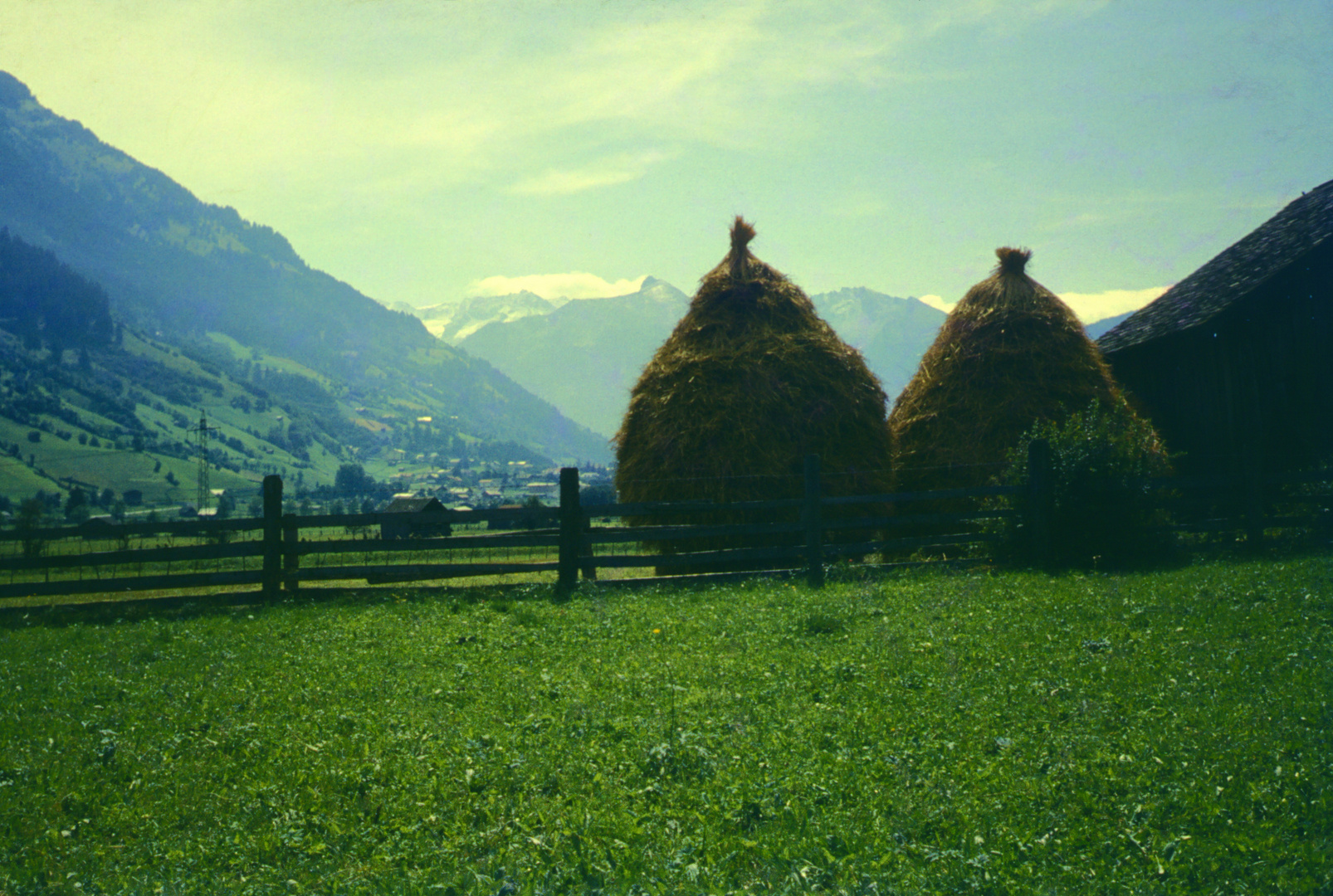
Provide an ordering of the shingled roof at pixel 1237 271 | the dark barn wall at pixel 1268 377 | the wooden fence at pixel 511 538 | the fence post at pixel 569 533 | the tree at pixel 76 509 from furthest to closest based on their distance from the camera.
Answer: the tree at pixel 76 509
the shingled roof at pixel 1237 271
the dark barn wall at pixel 1268 377
the fence post at pixel 569 533
the wooden fence at pixel 511 538

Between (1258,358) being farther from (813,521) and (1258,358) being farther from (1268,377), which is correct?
(813,521)

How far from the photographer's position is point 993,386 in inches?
638

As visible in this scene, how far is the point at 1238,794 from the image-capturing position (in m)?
3.73

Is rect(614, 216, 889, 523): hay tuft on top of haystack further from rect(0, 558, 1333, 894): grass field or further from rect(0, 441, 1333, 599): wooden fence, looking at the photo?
rect(0, 558, 1333, 894): grass field

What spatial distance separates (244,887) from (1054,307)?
17.5m

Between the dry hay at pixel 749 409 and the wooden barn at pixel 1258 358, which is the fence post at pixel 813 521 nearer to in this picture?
the dry hay at pixel 749 409

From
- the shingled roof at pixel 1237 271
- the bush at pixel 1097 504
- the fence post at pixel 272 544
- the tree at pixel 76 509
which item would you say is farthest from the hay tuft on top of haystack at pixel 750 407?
the tree at pixel 76 509

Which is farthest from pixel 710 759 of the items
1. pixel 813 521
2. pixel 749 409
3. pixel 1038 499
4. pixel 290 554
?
pixel 749 409

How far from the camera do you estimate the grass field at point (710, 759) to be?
3410mm

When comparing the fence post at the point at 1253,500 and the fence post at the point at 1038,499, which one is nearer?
the fence post at the point at 1038,499

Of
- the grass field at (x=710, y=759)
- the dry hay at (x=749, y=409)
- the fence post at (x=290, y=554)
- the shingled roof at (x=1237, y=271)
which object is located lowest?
the grass field at (x=710, y=759)

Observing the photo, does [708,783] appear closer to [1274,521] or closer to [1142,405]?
[1274,521]

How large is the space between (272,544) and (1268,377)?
59.0ft

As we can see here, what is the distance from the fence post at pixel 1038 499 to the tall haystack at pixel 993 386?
2.62m
